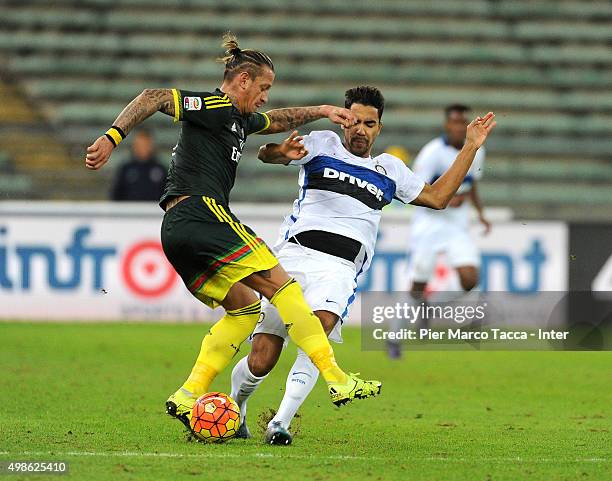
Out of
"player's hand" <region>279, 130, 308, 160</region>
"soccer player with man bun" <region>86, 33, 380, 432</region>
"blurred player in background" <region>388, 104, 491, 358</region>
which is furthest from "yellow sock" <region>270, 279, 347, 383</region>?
"blurred player in background" <region>388, 104, 491, 358</region>

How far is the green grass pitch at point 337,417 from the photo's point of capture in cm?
561

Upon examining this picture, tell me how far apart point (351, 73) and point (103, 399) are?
37.1ft

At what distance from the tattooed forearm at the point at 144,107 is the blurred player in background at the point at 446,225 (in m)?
5.50

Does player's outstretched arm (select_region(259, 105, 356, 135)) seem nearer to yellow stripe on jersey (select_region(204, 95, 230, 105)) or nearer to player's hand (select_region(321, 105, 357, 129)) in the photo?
player's hand (select_region(321, 105, 357, 129))

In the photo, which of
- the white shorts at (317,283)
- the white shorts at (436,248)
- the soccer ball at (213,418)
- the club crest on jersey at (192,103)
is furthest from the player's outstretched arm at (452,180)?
the white shorts at (436,248)

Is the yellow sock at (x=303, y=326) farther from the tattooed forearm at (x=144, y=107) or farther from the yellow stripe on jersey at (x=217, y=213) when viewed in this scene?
the tattooed forearm at (x=144, y=107)

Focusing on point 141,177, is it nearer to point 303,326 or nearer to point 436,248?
point 436,248

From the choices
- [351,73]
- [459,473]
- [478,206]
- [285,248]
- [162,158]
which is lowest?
[459,473]

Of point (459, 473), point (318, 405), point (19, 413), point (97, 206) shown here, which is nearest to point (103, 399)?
point (19, 413)

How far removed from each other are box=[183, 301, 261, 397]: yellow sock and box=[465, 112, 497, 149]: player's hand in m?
1.59

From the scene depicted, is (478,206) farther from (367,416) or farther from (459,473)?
(459,473)

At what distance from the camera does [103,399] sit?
8.31m

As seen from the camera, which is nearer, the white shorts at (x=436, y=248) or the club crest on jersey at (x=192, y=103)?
the club crest on jersey at (x=192, y=103)

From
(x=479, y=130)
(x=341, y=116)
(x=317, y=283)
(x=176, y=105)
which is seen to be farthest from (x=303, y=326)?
(x=479, y=130)
